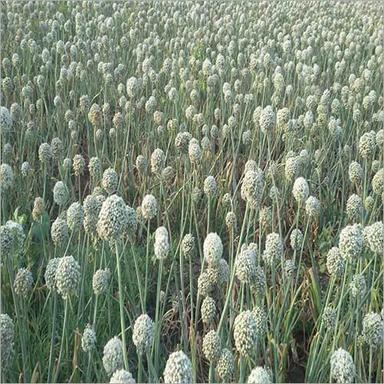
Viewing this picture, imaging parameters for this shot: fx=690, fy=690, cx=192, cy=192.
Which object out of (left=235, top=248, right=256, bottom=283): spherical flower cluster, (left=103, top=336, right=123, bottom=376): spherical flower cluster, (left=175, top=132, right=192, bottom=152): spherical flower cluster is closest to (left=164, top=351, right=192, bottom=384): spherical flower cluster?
(left=103, top=336, right=123, bottom=376): spherical flower cluster

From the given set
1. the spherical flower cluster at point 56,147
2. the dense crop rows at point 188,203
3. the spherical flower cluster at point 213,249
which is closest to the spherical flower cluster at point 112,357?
the dense crop rows at point 188,203

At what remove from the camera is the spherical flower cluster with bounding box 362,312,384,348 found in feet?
4.55

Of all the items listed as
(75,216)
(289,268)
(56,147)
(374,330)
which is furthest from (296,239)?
(56,147)

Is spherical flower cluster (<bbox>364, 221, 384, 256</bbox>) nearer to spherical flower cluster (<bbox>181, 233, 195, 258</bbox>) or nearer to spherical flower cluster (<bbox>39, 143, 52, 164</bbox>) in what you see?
spherical flower cluster (<bbox>181, 233, 195, 258</bbox>)

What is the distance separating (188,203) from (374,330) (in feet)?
2.71

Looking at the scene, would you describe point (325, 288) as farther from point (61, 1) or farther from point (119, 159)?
point (61, 1)

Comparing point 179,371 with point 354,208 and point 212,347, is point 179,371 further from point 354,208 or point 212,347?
point 354,208

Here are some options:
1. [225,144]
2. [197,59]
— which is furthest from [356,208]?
[197,59]

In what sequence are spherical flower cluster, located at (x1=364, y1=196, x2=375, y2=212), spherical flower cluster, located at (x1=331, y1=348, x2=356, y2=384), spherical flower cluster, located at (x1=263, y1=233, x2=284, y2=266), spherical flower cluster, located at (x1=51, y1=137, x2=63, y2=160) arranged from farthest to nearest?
spherical flower cluster, located at (x1=51, y1=137, x2=63, y2=160) < spherical flower cluster, located at (x1=364, y1=196, x2=375, y2=212) < spherical flower cluster, located at (x1=263, y1=233, x2=284, y2=266) < spherical flower cluster, located at (x1=331, y1=348, x2=356, y2=384)

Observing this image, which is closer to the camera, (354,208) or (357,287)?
(357,287)

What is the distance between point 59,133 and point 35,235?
27.1 inches

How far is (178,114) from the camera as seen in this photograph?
3.02m

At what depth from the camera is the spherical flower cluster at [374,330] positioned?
1.39 meters

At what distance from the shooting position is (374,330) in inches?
54.6
